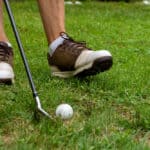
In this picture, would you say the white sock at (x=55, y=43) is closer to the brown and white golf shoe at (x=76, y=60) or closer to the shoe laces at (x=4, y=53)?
the brown and white golf shoe at (x=76, y=60)

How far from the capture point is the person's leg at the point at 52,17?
3.28m

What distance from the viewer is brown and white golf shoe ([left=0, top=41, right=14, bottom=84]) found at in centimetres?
284

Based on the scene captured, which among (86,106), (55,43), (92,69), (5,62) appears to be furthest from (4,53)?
(86,106)

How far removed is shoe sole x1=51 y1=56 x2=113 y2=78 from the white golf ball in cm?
51

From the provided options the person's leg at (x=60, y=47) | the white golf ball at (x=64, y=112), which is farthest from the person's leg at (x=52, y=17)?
the white golf ball at (x=64, y=112)

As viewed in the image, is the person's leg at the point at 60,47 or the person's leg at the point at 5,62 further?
the person's leg at the point at 60,47

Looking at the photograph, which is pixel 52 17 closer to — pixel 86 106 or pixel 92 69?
pixel 92 69

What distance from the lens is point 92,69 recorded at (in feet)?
10.2

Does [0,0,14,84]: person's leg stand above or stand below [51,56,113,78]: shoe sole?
above

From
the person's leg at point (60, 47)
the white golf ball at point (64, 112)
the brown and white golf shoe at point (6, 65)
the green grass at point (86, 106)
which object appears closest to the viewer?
the green grass at point (86, 106)

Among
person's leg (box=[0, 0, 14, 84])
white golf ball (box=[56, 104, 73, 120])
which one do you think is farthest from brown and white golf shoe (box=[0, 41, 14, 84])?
white golf ball (box=[56, 104, 73, 120])

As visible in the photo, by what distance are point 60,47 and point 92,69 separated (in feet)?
0.94

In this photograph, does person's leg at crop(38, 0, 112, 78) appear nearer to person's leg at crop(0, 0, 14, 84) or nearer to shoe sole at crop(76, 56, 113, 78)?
shoe sole at crop(76, 56, 113, 78)

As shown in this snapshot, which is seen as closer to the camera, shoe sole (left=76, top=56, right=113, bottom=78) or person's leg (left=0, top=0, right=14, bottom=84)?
person's leg (left=0, top=0, right=14, bottom=84)
